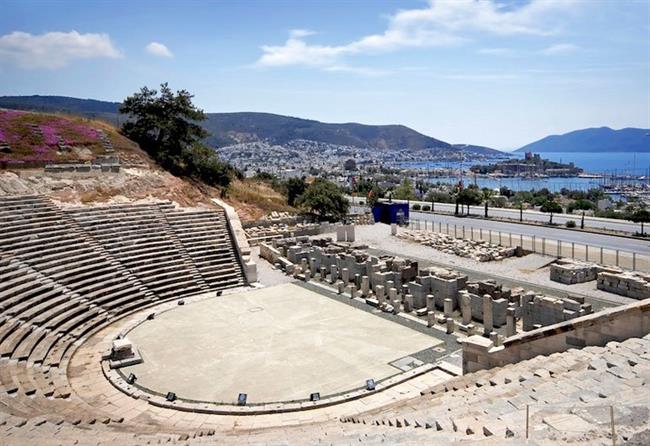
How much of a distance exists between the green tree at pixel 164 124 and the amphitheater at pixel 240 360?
18.0 m

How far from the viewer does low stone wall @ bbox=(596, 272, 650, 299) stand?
23.0 m

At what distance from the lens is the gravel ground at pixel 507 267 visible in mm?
24569

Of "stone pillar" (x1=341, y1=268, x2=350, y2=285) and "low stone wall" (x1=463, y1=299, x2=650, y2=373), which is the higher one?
"low stone wall" (x1=463, y1=299, x2=650, y2=373)

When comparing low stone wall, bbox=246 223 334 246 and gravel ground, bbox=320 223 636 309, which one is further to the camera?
low stone wall, bbox=246 223 334 246

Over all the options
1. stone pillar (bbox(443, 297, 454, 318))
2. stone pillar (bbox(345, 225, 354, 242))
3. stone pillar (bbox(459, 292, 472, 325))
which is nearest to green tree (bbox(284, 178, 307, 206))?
stone pillar (bbox(345, 225, 354, 242))

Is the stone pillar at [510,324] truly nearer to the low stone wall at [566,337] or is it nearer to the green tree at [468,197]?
the low stone wall at [566,337]

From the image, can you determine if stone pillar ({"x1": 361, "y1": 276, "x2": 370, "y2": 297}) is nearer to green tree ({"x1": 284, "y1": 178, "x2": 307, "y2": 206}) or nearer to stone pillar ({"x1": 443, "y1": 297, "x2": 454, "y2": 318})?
stone pillar ({"x1": 443, "y1": 297, "x2": 454, "y2": 318})

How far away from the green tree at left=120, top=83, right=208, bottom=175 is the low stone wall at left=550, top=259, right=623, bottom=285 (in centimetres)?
3262

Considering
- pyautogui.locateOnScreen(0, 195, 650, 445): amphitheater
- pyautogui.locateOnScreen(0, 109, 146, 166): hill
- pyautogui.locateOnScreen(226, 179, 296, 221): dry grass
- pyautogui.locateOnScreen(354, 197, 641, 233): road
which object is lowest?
pyautogui.locateOnScreen(0, 195, 650, 445): amphitheater

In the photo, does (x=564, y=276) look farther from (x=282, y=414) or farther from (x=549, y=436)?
(x=549, y=436)

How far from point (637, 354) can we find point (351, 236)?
1124 inches

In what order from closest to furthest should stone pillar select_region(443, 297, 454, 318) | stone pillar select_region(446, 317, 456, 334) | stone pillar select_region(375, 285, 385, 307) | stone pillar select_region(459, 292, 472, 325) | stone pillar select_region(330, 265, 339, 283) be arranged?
stone pillar select_region(446, 317, 456, 334) < stone pillar select_region(459, 292, 472, 325) < stone pillar select_region(443, 297, 454, 318) < stone pillar select_region(375, 285, 385, 307) < stone pillar select_region(330, 265, 339, 283)

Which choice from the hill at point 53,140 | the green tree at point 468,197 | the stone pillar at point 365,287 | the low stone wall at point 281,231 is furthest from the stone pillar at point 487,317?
the green tree at point 468,197

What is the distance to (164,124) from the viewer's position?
4619cm
